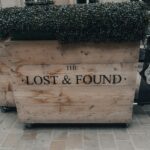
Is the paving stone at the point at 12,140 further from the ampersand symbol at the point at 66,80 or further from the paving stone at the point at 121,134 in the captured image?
the paving stone at the point at 121,134

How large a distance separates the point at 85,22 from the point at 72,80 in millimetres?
638

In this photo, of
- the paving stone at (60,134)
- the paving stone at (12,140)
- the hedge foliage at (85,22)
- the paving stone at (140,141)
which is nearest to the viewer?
the hedge foliage at (85,22)

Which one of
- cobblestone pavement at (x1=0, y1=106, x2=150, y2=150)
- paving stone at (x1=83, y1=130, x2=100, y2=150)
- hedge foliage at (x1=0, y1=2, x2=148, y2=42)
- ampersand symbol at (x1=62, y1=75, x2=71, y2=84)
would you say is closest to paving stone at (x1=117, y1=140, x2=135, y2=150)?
cobblestone pavement at (x1=0, y1=106, x2=150, y2=150)

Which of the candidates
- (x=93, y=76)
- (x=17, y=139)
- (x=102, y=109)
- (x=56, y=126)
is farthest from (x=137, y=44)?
(x=17, y=139)

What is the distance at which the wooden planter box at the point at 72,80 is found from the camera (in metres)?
3.09

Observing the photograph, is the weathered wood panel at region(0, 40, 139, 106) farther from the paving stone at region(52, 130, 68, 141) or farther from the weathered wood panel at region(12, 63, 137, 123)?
the paving stone at region(52, 130, 68, 141)

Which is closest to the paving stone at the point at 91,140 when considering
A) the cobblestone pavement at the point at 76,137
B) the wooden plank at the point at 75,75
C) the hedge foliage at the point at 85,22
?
the cobblestone pavement at the point at 76,137

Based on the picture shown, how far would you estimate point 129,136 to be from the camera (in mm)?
3215

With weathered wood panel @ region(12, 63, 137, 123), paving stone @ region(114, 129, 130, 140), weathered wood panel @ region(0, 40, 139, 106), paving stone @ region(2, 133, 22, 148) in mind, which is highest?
Answer: weathered wood panel @ region(0, 40, 139, 106)

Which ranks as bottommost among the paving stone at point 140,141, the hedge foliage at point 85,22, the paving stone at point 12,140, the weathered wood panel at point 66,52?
the paving stone at point 12,140

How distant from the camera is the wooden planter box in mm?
3094

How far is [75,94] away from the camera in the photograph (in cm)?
Answer: 325

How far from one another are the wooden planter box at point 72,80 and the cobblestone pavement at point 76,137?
4.7 inches

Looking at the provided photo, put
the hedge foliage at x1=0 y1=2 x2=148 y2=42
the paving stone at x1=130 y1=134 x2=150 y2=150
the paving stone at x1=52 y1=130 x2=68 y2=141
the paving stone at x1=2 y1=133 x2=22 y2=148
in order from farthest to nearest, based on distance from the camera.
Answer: the paving stone at x1=52 y1=130 x2=68 y2=141 < the paving stone at x1=2 y1=133 x2=22 y2=148 < the paving stone at x1=130 y1=134 x2=150 y2=150 < the hedge foliage at x1=0 y1=2 x2=148 y2=42
